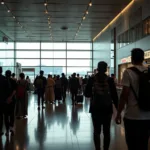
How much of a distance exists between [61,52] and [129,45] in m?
17.6

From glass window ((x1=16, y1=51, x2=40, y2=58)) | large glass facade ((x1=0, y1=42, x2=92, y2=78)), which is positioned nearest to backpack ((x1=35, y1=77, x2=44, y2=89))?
large glass facade ((x1=0, y1=42, x2=92, y2=78))

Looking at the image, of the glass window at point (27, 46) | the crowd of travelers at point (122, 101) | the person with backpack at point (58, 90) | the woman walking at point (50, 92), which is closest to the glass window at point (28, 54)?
the glass window at point (27, 46)

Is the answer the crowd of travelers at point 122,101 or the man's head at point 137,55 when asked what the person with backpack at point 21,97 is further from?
the man's head at point 137,55

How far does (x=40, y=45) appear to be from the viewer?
37.0 metres

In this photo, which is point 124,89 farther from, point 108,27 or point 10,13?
point 108,27

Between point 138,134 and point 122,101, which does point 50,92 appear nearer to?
point 122,101

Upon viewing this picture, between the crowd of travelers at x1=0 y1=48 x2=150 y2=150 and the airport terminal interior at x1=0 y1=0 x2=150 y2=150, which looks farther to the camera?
the airport terminal interior at x1=0 y1=0 x2=150 y2=150

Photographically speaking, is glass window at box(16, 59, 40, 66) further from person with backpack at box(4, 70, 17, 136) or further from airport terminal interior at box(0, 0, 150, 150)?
person with backpack at box(4, 70, 17, 136)

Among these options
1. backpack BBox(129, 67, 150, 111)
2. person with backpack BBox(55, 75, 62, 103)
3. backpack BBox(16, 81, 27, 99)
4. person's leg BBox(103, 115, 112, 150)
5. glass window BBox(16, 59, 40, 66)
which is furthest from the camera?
glass window BBox(16, 59, 40, 66)

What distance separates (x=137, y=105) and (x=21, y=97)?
7.81 metres

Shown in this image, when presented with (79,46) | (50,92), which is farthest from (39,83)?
(79,46)

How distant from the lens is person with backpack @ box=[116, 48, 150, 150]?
10.5 ft

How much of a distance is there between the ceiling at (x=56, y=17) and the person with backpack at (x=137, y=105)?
608 inches

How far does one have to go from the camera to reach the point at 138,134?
324 centimetres
